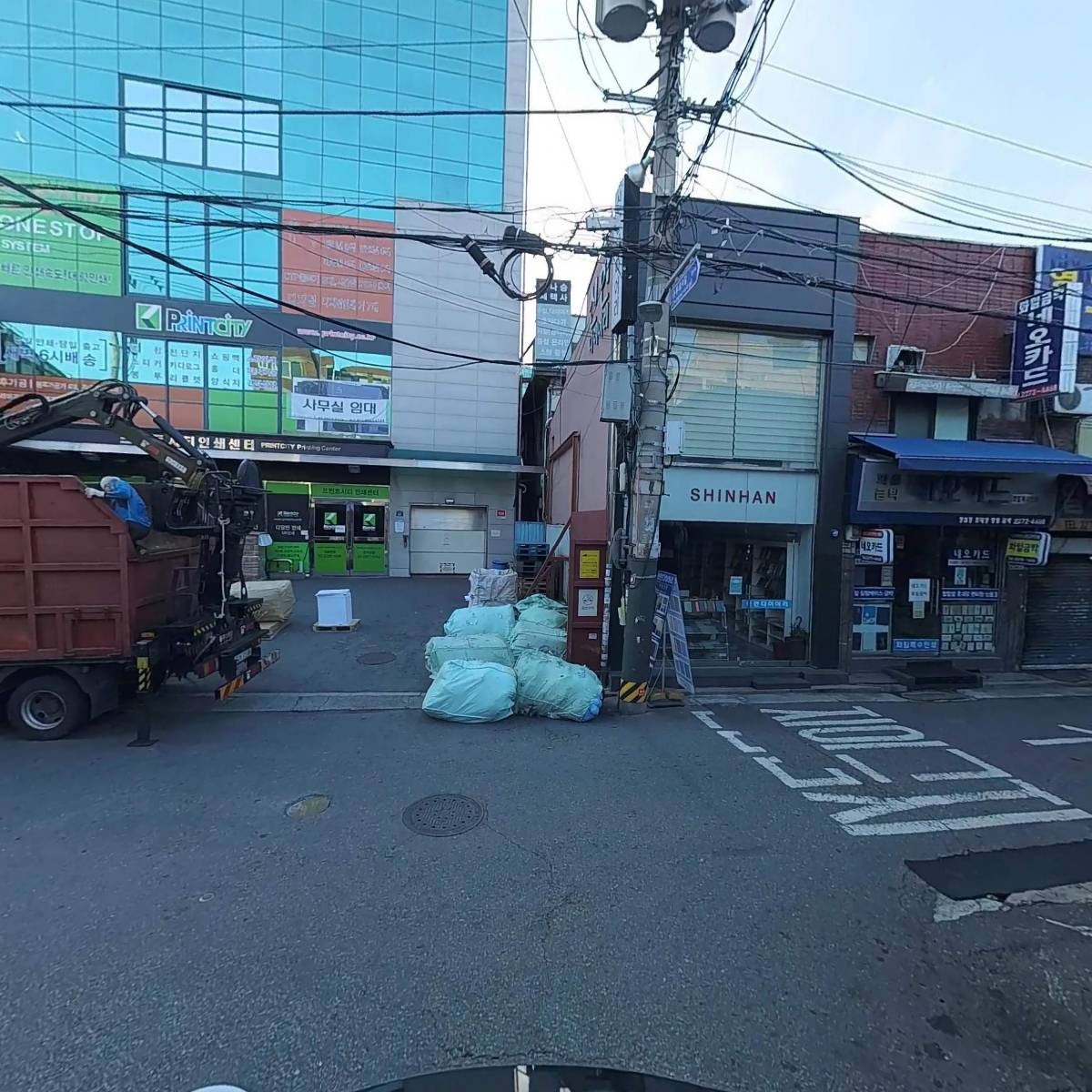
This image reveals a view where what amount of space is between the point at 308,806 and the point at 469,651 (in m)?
3.54

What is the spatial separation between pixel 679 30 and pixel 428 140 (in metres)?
16.9

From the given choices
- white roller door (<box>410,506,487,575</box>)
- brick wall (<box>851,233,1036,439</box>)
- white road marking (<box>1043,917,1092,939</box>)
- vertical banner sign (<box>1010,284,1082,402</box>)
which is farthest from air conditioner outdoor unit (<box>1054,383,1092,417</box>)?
white roller door (<box>410,506,487,575</box>)

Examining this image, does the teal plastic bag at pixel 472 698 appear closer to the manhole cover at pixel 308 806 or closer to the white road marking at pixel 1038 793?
the manhole cover at pixel 308 806

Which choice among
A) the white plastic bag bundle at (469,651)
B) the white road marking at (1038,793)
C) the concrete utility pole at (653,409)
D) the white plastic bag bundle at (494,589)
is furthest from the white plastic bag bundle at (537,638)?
the white road marking at (1038,793)

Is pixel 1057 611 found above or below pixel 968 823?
above

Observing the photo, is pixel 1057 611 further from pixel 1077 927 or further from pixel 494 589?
pixel 494 589

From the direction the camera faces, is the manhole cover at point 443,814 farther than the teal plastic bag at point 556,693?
No

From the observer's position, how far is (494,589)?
1310 cm

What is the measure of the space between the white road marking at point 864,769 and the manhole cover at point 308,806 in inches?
190

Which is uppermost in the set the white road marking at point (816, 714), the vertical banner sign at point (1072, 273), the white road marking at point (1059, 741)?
the vertical banner sign at point (1072, 273)

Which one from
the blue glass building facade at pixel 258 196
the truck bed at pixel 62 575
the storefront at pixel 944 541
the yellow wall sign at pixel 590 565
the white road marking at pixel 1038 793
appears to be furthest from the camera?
the blue glass building facade at pixel 258 196

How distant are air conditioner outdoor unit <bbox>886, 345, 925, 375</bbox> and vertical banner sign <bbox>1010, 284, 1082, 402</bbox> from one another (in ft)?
4.52

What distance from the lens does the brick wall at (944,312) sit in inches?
377

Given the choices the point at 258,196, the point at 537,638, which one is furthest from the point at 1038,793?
the point at 258,196
